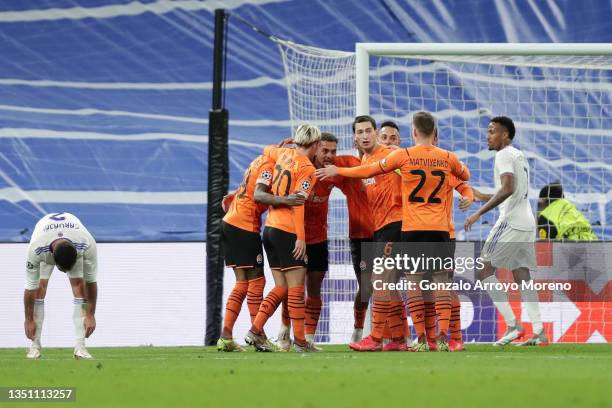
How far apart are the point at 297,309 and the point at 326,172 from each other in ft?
3.54

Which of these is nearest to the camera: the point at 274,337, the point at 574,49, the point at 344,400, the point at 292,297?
the point at 344,400

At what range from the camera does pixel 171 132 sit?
1714 centimetres

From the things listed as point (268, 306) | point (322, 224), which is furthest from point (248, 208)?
point (268, 306)

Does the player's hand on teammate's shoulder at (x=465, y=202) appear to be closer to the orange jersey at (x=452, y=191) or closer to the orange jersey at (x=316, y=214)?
the orange jersey at (x=452, y=191)

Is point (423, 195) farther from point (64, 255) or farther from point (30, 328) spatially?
point (30, 328)

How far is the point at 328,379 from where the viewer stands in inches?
225

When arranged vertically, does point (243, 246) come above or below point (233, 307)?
above

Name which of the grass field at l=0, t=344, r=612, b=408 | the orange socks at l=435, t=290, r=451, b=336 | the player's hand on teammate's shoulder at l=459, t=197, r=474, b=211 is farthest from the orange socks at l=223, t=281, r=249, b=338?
the player's hand on teammate's shoulder at l=459, t=197, r=474, b=211

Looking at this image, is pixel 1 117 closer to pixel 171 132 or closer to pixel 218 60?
pixel 171 132

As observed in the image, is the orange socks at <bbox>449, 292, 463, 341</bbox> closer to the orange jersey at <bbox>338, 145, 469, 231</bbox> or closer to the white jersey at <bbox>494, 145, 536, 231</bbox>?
the orange jersey at <bbox>338, 145, 469, 231</bbox>

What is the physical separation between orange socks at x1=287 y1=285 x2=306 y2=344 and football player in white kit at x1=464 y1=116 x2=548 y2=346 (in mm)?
2040

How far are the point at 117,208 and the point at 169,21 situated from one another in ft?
10.0

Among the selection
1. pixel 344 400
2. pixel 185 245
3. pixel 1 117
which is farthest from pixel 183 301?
pixel 344 400

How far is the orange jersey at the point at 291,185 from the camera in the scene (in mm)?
8648
